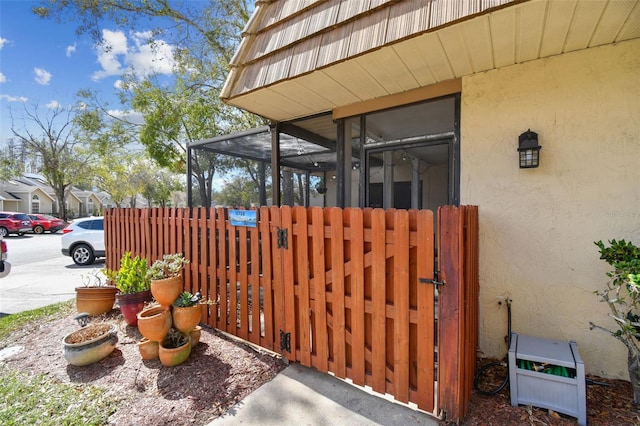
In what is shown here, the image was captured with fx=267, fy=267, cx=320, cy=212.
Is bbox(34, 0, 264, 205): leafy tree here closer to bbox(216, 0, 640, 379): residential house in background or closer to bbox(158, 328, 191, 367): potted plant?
bbox(158, 328, 191, 367): potted plant

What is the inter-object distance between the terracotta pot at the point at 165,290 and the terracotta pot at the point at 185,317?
103mm

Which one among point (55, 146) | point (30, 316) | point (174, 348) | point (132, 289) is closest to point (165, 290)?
point (174, 348)

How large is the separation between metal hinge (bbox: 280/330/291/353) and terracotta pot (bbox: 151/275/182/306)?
1.13 metres

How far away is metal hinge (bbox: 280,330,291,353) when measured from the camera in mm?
2566

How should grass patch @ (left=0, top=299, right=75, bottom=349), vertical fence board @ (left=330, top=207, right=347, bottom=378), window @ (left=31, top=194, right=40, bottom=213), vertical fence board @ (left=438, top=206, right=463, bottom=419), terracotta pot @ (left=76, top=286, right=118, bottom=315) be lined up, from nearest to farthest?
1. vertical fence board @ (left=438, top=206, right=463, bottom=419)
2. vertical fence board @ (left=330, top=207, right=347, bottom=378)
3. grass patch @ (left=0, top=299, right=75, bottom=349)
4. terracotta pot @ (left=76, top=286, right=118, bottom=315)
5. window @ (left=31, top=194, right=40, bottom=213)

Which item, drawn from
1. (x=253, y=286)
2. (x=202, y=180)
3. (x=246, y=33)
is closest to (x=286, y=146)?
(x=202, y=180)

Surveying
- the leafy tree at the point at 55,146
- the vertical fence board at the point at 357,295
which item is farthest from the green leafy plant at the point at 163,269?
the leafy tree at the point at 55,146

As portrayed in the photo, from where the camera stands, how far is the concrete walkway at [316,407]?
6.09 ft

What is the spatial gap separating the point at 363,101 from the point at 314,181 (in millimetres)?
3899

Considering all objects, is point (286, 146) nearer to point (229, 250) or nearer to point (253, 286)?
point (229, 250)

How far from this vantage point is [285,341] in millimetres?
2584

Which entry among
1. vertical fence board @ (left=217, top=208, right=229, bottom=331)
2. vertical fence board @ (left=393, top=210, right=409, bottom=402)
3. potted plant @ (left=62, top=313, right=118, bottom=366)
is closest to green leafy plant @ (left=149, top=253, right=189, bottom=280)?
vertical fence board @ (left=217, top=208, right=229, bottom=331)

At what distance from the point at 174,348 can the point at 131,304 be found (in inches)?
47.8

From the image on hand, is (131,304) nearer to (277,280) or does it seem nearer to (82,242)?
(277,280)
